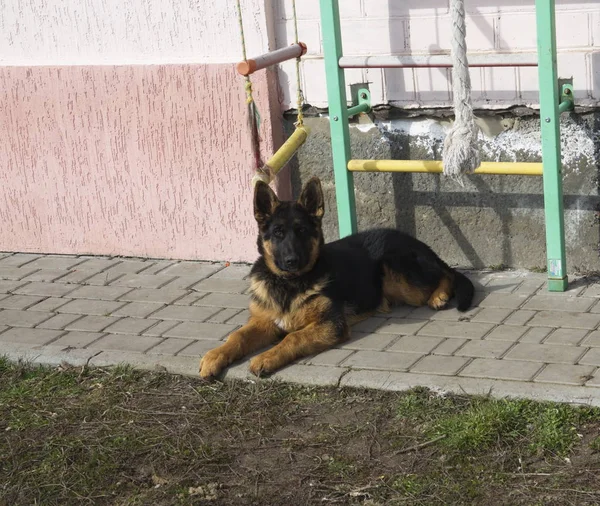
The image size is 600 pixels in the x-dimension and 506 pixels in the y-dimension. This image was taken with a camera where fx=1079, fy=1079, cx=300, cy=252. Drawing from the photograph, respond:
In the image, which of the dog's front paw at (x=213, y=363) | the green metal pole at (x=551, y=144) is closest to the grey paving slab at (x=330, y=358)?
the dog's front paw at (x=213, y=363)

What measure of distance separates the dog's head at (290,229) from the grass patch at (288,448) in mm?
820

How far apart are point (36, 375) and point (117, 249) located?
2.12m

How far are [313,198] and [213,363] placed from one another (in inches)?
45.5

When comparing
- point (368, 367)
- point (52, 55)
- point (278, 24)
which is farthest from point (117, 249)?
point (368, 367)

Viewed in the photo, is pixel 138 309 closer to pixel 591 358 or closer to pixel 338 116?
pixel 338 116

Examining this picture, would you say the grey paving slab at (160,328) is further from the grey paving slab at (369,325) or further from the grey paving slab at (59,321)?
the grey paving slab at (369,325)

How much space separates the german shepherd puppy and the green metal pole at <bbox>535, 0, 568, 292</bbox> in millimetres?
536

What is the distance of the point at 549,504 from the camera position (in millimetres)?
4125

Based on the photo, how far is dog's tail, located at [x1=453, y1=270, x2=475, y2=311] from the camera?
625 cm

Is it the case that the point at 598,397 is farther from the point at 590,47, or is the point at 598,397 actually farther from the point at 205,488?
the point at 590,47

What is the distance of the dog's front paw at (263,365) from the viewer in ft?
18.3

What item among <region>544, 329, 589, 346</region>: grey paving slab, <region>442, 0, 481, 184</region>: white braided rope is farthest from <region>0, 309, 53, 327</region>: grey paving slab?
<region>544, 329, 589, 346</region>: grey paving slab

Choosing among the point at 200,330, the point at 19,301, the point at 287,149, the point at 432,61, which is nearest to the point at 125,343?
the point at 200,330

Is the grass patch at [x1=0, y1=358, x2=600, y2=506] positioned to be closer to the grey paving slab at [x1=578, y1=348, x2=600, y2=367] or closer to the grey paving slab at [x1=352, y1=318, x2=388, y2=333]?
the grey paving slab at [x1=578, y1=348, x2=600, y2=367]
